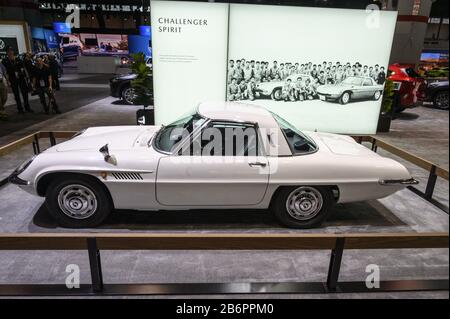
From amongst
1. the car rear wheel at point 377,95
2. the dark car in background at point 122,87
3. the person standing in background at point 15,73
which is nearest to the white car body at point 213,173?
the car rear wheel at point 377,95

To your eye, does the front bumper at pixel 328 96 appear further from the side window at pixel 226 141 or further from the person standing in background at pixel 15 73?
the person standing in background at pixel 15 73

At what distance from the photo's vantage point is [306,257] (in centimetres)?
Answer: 314

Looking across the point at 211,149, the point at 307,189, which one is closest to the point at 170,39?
the point at 211,149

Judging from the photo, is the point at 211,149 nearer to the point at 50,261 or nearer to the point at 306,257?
the point at 306,257

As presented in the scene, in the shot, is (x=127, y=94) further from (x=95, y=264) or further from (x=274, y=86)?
(x=95, y=264)

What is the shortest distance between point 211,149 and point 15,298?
207 centimetres

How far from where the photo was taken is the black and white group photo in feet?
25.1

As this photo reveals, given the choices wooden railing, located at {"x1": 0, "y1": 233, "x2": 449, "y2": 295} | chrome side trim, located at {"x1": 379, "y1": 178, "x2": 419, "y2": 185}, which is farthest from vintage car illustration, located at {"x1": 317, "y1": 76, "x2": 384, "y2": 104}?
wooden railing, located at {"x1": 0, "y1": 233, "x2": 449, "y2": 295}

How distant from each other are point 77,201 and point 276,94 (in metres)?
5.81

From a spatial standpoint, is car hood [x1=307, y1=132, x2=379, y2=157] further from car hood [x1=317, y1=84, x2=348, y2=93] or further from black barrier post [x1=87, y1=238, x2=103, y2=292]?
car hood [x1=317, y1=84, x2=348, y2=93]

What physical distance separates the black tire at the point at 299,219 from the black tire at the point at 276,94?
4.89 meters

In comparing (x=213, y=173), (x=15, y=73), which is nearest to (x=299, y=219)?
(x=213, y=173)

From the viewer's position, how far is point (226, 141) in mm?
3344

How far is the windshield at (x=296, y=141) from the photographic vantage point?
3.45 meters
